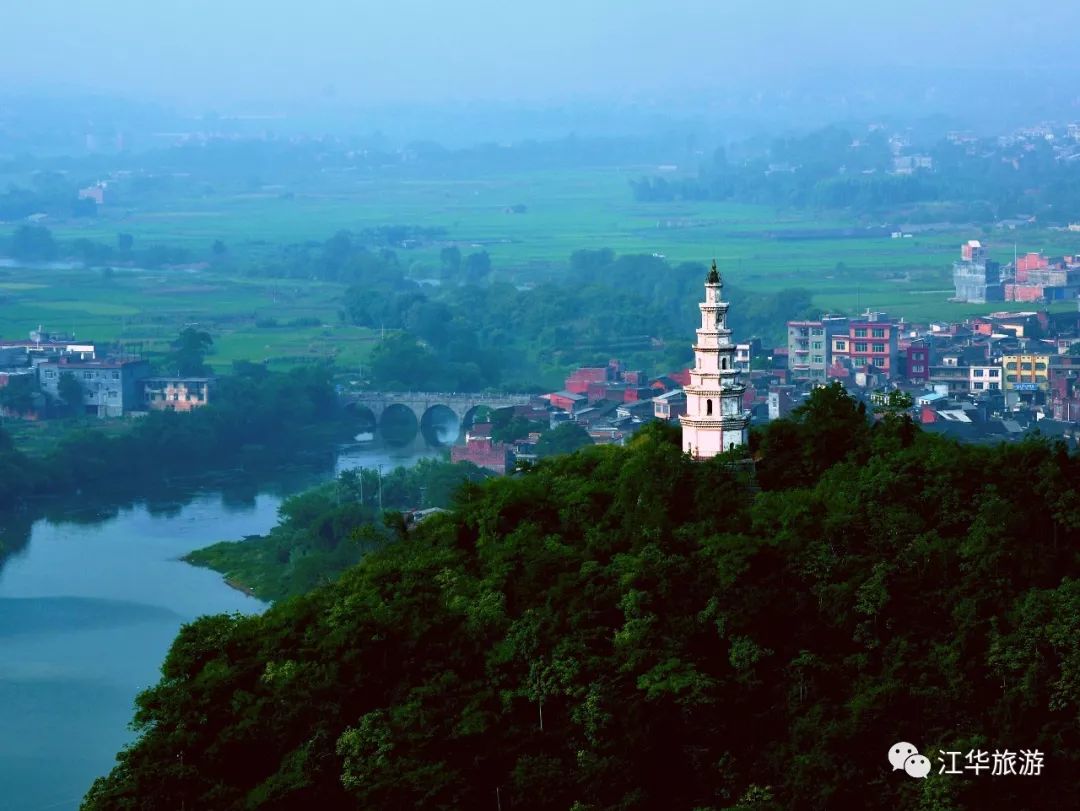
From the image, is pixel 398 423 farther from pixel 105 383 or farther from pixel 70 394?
pixel 70 394

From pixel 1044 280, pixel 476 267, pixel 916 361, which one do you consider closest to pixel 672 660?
pixel 916 361

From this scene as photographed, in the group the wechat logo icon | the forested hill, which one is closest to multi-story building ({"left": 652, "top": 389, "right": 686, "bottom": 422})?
the forested hill

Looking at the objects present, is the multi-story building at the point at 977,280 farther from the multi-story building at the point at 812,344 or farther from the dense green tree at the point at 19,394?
the dense green tree at the point at 19,394

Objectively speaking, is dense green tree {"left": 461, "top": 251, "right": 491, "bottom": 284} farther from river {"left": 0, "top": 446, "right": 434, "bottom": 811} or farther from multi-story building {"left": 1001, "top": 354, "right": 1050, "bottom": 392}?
river {"left": 0, "top": 446, "right": 434, "bottom": 811}

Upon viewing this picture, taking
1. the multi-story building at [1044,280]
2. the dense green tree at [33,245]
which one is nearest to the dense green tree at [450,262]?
the dense green tree at [33,245]

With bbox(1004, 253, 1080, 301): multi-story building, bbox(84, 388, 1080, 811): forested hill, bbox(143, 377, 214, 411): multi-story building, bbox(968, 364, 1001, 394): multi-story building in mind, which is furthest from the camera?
bbox(1004, 253, 1080, 301): multi-story building
